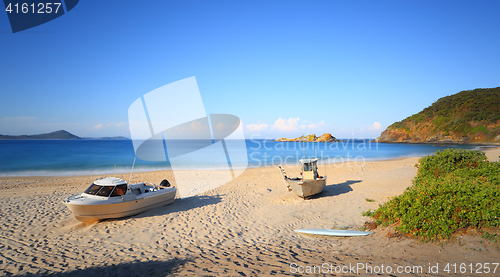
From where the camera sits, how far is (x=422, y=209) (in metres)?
5.62

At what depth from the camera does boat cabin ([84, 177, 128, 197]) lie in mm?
8805

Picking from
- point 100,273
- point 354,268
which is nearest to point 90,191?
point 100,273

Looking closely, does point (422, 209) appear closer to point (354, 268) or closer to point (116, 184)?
point (354, 268)

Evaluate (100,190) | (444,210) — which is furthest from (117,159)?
(444,210)

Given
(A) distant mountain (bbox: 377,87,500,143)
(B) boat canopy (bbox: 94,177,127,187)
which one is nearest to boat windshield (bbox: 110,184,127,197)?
(B) boat canopy (bbox: 94,177,127,187)

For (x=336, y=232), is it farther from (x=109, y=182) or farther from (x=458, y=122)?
(x=458, y=122)

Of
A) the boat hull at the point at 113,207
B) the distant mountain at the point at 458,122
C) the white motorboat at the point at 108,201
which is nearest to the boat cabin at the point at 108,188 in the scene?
the white motorboat at the point at 108,201

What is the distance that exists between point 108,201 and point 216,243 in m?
4.85

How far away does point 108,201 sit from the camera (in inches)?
339

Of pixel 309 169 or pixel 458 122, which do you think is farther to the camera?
pixel 458 122

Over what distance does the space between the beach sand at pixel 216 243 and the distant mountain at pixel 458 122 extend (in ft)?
289

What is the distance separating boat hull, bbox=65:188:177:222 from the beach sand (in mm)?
324

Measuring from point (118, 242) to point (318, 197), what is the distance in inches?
370

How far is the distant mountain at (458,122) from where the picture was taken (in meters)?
69.8
